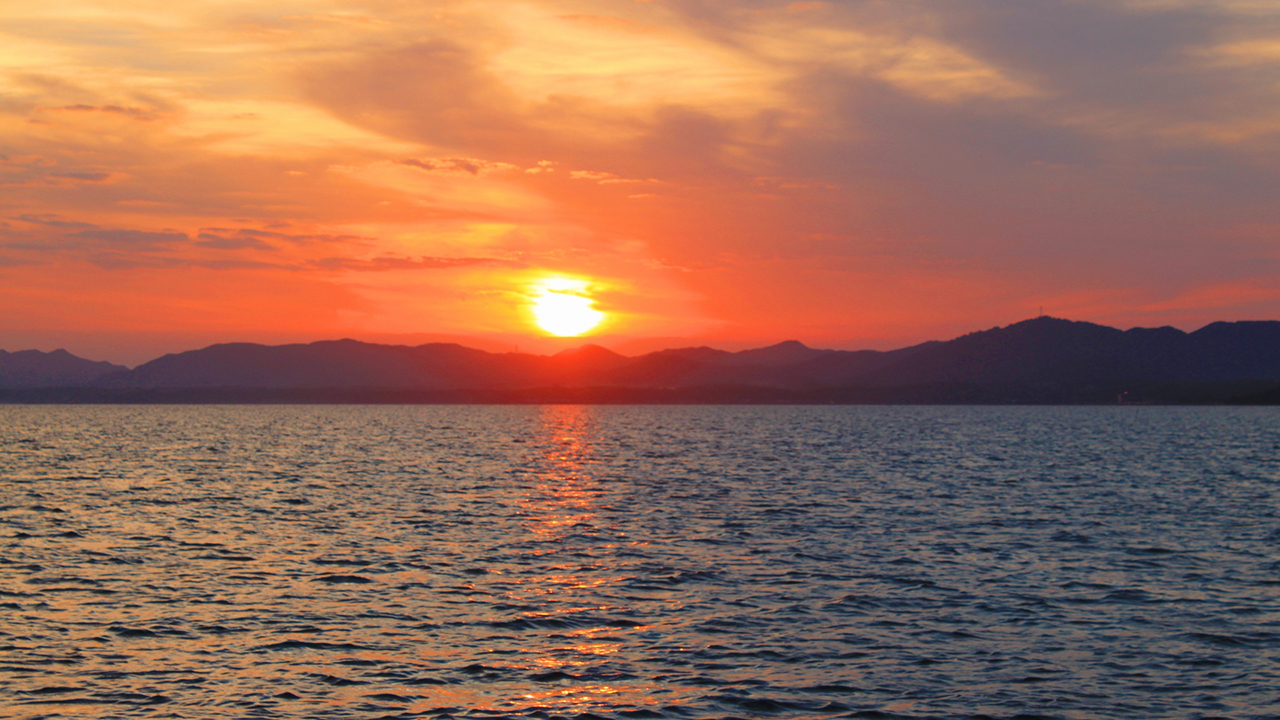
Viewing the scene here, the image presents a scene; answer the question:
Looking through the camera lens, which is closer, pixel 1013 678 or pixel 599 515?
pixel 1013 678

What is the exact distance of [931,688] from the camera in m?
22.4

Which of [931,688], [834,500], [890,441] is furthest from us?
[890,441]

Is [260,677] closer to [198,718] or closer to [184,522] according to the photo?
[198,718]

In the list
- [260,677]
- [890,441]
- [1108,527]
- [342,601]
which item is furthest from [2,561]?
[890,441]

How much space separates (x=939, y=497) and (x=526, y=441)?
330ft

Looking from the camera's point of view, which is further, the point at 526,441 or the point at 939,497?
the point at 526,441

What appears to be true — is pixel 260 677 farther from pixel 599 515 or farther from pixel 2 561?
pixel 599 515

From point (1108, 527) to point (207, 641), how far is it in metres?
43.8

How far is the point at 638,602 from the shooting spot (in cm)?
3173

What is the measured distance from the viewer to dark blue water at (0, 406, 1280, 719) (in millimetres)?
21844

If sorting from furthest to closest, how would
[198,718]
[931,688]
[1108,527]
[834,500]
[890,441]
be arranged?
[890,441]
[834,500]
[1108,527]
[931,688]
[198,718]

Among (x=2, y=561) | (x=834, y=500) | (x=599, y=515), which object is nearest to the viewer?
(x=2, y=561)

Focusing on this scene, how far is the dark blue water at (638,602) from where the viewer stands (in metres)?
21.8

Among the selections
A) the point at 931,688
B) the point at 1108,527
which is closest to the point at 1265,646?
the point at 931,688
